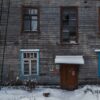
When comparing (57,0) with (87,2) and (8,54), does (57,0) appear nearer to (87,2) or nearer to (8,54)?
(87,2)

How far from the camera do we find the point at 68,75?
28516mm

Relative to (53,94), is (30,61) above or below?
above

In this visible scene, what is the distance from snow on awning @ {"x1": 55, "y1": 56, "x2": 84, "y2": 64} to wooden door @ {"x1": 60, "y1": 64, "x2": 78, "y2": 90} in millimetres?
507

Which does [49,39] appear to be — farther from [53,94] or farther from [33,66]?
[53,94]

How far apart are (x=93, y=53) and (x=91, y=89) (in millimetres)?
2853

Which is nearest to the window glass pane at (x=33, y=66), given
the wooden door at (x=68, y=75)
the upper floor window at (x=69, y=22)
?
the wooden door at (x=68, y=75)

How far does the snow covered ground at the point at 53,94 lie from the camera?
24.0 meters

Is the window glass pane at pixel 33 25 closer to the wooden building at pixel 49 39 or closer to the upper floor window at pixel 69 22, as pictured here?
the wooden building at pixel 49 39

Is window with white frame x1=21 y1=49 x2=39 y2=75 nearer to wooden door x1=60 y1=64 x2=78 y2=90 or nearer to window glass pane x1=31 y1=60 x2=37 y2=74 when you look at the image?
window glass pane x1=31 y1=60 x2=37 y2=74

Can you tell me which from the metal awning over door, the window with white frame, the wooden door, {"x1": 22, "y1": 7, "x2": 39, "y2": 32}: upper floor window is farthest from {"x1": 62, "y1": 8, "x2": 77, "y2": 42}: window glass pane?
the window with white frame

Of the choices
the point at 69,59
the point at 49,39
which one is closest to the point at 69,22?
the point at 49,39

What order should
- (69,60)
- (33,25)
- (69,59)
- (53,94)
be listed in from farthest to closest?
(33,25), (69,59), (69,60), (53,94)

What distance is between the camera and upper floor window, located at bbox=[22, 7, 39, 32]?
28.6 meters

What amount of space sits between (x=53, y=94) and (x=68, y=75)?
127 inches
